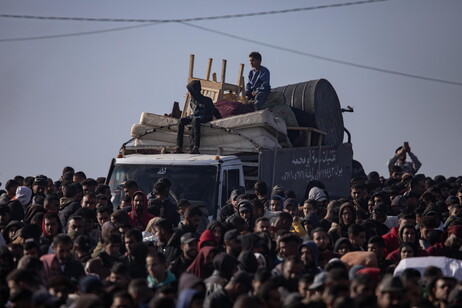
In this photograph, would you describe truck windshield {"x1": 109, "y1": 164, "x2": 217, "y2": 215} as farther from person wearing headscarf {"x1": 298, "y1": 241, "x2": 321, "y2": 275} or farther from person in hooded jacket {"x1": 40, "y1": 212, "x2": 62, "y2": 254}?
person wearing headscarf {"x1": 298, "y1": 241, "x2": 321, "y2": 275}

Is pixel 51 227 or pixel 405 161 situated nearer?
pixel 51 227

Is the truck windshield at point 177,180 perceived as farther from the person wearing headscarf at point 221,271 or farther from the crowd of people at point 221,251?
the person wearing headscarf at point 221,271

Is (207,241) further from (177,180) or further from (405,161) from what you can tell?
(405,161)

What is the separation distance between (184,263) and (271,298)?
2.34 m

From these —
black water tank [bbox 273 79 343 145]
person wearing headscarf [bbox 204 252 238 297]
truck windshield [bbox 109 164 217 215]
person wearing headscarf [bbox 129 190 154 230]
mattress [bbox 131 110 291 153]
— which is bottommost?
person wearing headscarf [bbox 204 252 238 297]

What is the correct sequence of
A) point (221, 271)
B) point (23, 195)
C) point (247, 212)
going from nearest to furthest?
point (221, 271), point (247, 212), point (23, 195)

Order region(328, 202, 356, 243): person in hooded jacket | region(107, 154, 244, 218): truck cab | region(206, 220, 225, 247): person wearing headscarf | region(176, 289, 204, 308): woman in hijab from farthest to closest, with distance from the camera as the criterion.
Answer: region(107, 154, 244, 218): truck cab → region(328, 202, 356, 243): person in hooded jacket → region(206, 220, 225, 247): person wearing headscarf → region(176, 289, 204, 308): woman in hijab

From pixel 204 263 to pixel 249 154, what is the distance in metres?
6.43

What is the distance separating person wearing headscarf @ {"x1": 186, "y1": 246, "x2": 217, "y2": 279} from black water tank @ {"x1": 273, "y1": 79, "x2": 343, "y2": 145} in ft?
28.0

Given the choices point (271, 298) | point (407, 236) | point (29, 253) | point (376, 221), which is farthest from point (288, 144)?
point (271, 298)

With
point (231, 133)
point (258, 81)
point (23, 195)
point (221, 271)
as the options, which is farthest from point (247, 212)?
point (258, 81)

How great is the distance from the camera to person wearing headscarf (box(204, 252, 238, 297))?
9.46 metres

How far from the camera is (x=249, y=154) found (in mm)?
16672

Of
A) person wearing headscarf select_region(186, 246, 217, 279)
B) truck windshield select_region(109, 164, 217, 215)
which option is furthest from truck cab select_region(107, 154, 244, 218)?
person wearing headscarf select_region(186, 246, 217, 279)
